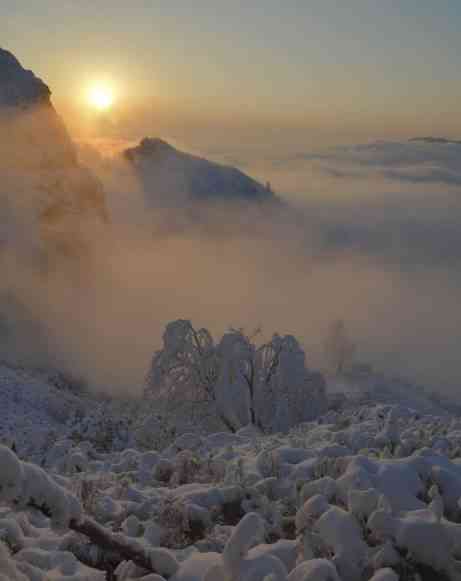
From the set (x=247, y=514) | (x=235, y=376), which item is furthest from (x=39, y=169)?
(x=247, y=514)

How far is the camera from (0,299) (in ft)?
246

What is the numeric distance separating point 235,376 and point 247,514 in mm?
15732

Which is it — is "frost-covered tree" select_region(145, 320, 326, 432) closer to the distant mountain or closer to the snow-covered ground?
the snow-covered ground

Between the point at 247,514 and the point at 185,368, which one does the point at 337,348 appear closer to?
the point at 185,368

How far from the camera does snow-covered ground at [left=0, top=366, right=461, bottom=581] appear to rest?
11.4 feet

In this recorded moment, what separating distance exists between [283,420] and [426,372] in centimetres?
7479

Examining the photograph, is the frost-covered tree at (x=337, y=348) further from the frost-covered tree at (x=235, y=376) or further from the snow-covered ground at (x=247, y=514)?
the snow-covered ground at (x=247, y=514)

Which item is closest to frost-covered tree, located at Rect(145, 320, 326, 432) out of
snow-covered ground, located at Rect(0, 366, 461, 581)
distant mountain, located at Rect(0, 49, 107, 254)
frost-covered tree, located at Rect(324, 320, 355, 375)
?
snow-covered ground, located at Rect(0, 366, 461, 581)

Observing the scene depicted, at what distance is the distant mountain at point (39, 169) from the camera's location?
308 ft

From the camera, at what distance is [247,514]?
357cm

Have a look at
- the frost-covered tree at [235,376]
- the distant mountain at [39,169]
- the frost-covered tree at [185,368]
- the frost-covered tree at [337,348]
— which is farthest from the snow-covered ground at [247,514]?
the distant mountain at [39,169]

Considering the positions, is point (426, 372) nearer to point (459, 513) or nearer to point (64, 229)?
point (64, 229)

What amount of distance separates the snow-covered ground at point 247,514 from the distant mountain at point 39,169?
89647 mm

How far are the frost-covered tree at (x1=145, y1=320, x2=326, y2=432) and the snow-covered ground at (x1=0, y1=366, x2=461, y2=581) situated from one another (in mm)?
11011
